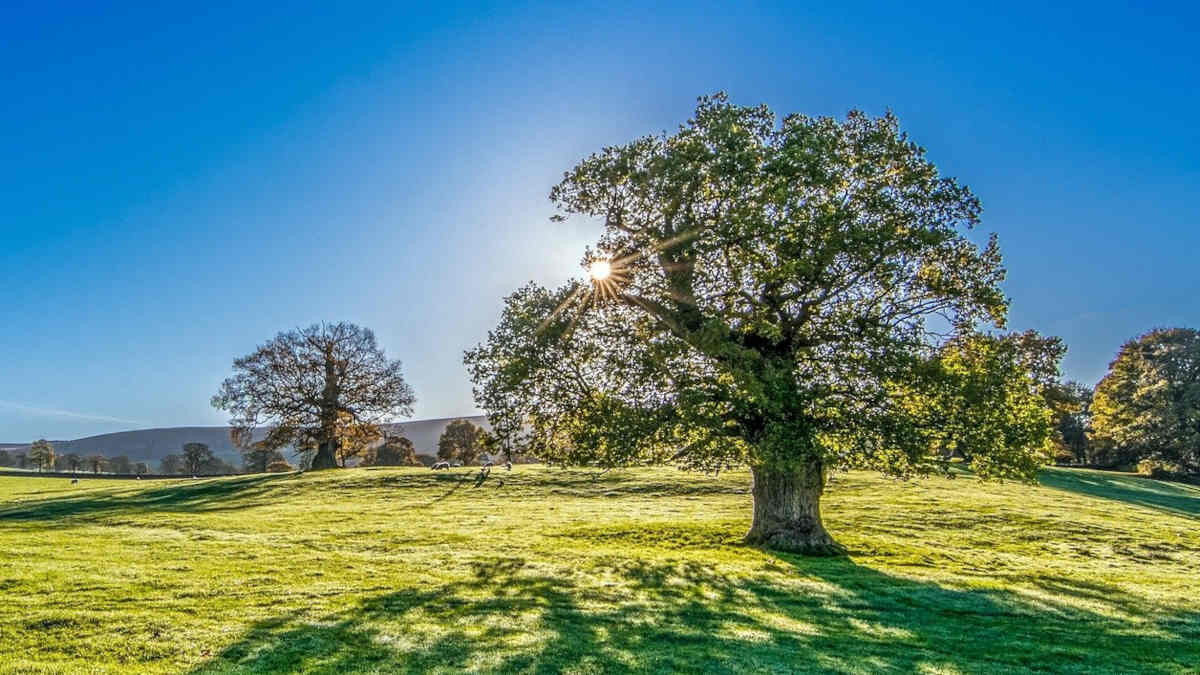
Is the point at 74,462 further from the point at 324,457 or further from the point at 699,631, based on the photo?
the point at 699,631

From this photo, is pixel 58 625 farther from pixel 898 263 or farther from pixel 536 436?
pixel 898 263

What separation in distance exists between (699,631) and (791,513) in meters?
12.4

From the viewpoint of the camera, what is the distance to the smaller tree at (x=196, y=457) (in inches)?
3346

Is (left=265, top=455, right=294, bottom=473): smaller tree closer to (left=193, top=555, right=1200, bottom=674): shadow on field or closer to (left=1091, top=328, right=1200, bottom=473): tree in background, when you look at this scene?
(left=193, top=555, right=1200, bottom=674): shadow on field

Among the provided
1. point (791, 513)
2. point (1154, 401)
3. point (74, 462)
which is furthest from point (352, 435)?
point (1154, 401)

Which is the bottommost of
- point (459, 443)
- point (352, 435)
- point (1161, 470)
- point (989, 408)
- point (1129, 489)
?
point (1161, 470)

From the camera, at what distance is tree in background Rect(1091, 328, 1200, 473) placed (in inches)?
2522

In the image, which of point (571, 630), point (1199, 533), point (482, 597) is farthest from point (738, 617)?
point (1199, 533)

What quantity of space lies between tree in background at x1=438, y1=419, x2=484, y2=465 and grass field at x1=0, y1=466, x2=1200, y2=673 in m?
44.0

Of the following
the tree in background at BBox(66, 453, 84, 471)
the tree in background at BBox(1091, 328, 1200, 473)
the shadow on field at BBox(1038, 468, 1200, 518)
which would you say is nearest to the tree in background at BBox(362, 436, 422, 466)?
the tree in background at BBox(66, 453, 84, 471)

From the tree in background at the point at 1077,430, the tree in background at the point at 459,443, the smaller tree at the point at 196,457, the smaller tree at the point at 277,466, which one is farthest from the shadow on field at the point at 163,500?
the tree in background at the point at 1077,430

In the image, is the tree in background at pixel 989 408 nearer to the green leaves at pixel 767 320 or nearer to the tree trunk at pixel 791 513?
the green leaves at pixel 767 320

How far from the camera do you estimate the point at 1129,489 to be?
50406 millimetres

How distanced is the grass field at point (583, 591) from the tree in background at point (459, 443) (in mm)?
43974
